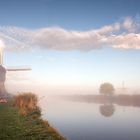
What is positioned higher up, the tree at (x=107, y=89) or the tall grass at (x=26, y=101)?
the tree at (x=107, y=89)

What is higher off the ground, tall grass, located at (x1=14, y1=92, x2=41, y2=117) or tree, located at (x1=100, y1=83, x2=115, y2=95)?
tree, located at (x1=100, y1=83, x2=115, y2=95)

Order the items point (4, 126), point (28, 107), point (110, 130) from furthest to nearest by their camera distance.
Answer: point (28, 107), point (110, 130), point (4, 126)

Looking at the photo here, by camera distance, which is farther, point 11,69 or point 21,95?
point 11,69

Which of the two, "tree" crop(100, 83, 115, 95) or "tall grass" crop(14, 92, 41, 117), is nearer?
"tall grass" crop(14, 92, 41, 117)

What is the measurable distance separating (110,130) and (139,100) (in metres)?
58.2

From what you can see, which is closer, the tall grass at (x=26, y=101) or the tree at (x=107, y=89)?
the tall grass at (x=26, y=101)

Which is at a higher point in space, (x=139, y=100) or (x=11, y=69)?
(x=11, y=69)

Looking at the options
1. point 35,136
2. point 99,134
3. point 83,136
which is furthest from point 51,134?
point 99,134

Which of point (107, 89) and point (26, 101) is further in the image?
point (107, 89)

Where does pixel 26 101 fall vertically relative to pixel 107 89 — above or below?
below

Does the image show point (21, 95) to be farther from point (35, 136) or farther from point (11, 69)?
point (11, 69)

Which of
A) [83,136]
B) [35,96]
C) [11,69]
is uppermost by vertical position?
[11,69]

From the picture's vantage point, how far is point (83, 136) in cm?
2034

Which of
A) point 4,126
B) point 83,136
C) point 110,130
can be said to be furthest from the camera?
point 110,130
